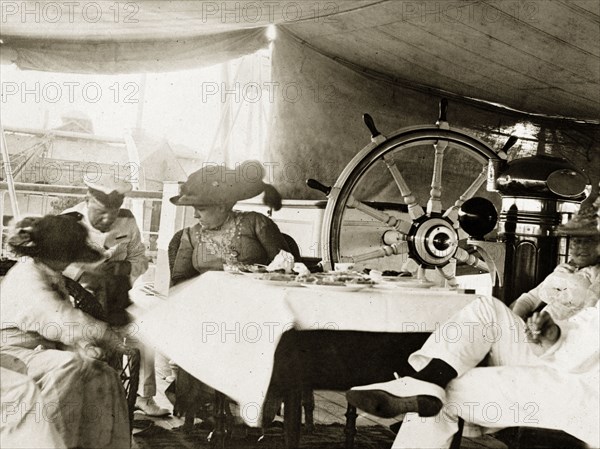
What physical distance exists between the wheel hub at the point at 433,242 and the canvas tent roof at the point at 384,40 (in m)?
0.62

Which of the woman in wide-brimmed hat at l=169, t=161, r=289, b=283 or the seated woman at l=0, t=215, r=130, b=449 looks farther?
the woman in wide-brimmed hat at l=169, t=161, r=289, b=283

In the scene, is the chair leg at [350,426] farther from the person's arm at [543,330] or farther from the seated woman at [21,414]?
the seated woman at [21,414]

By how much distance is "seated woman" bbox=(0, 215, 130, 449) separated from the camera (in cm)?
182

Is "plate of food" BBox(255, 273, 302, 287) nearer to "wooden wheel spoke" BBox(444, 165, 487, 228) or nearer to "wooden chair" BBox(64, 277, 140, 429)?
"wooden chair" BBox(64, 277, 140, 429)

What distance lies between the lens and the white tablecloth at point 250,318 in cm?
178

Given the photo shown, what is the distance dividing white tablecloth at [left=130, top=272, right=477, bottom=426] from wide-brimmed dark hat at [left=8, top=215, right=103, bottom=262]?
0.27 metres

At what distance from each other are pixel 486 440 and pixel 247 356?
110 centimetres

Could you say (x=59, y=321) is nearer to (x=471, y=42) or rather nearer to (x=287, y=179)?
(x=287, y=179)

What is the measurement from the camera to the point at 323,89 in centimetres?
260

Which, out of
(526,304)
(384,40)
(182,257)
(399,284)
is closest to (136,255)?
Answer: (182,257)

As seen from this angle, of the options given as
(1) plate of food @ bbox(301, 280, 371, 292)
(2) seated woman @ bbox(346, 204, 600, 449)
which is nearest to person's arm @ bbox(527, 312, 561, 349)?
(2) seated woman @ bbox(346, 204, 600, 449)

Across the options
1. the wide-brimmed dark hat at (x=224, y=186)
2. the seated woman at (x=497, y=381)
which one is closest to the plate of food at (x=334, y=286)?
the seated woman at (x=497, y=381)

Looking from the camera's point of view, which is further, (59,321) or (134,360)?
(134,360)

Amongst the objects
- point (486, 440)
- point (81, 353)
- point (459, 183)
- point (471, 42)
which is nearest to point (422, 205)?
point (459, 183)
